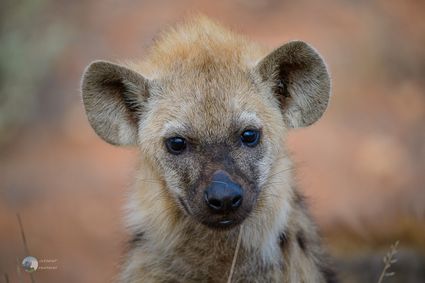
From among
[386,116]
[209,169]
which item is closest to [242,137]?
[209,169]

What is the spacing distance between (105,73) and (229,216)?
1.24m

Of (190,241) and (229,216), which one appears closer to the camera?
(229,216)

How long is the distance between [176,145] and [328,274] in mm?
1538

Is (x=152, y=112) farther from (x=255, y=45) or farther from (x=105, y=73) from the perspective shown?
(x=255, y=45)

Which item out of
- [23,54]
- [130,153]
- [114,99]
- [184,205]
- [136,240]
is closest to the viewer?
[184,205]

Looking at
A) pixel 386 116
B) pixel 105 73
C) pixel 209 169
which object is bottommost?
pixel 386 116

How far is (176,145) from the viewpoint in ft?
20.3

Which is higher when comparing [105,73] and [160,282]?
[105,73]

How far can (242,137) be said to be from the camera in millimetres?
6121

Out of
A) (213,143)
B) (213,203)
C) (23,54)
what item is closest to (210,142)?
(213,143)

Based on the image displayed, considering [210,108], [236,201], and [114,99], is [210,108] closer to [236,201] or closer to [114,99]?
[236,201]

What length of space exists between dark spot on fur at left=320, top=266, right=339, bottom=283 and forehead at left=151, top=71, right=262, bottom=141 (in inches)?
48.3

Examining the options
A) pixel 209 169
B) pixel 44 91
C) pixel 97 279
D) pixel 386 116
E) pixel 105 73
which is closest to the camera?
→ pixel 209 169

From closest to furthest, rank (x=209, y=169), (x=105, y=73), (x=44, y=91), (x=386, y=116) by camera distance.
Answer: (x=209, y=169) → (x=105, y=73) → (x=386, y=116) → (x=44, y=91)
